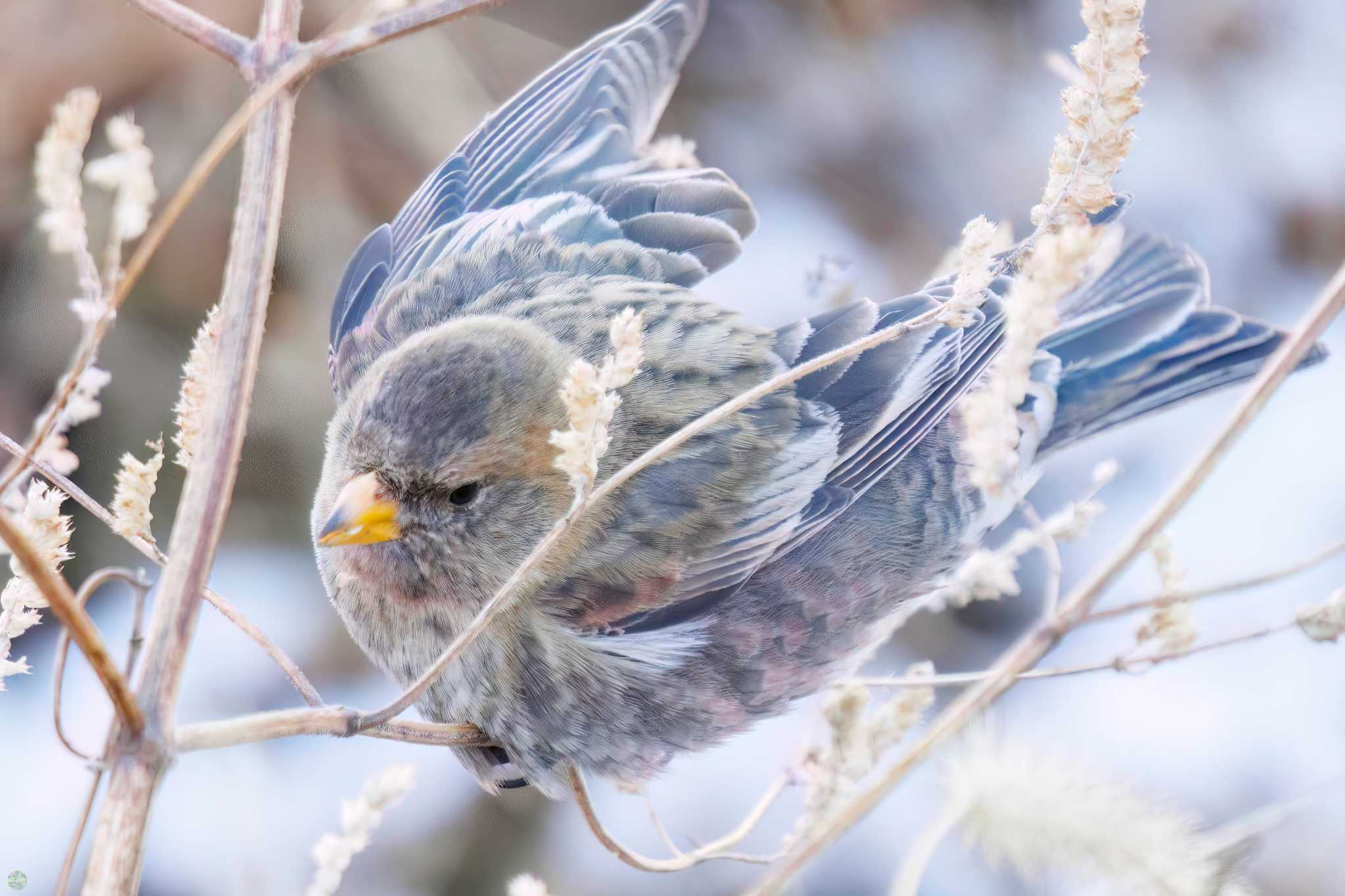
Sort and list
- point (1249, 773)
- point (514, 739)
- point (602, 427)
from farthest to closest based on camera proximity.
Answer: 1. point (1249, 773)
2. point (514, 739)
3. point (602, 427)

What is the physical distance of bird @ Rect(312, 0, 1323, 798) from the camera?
71cm

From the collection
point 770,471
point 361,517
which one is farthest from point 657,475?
point 361,517

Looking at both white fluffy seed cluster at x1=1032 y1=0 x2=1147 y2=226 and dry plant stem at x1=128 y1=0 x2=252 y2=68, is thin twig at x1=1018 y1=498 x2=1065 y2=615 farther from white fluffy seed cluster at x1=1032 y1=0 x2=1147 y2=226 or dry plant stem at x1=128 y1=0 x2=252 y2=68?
dry plant stem at x1=128 y1=0 x2=252 y2=68

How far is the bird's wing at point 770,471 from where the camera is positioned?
0.73 metres

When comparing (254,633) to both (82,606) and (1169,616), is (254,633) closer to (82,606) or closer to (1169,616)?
(82,606)

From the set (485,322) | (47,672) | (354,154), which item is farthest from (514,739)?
(354,154)

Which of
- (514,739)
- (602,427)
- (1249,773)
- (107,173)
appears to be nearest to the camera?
(107,173)

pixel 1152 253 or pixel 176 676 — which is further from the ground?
pixel 1152 253

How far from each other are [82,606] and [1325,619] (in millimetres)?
534

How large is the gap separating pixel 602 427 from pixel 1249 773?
2.30 feet

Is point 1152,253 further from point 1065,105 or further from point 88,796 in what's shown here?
point 88,796

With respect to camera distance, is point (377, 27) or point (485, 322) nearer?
point (377, 27)

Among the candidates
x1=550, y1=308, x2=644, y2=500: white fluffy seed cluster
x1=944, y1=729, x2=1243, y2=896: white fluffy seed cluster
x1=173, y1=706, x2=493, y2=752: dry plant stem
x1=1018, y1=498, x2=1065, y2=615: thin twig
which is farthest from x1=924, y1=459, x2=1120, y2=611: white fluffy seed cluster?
x1=173, y1=706, x2=493, y2=752: dry plant stem

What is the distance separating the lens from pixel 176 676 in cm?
41
